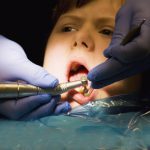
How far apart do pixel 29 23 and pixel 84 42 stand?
0.51 meters

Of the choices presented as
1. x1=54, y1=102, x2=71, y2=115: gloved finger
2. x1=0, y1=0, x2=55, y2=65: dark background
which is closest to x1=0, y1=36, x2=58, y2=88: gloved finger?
x1=54, y1=102, x2=71, y2=115: gloved finger

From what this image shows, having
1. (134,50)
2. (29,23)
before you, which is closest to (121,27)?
(134,50)

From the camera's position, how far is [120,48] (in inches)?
42.2

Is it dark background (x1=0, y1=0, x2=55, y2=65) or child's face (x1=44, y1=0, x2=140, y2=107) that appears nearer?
child's face (x1=44, y1=0, x2=140, y2=107)

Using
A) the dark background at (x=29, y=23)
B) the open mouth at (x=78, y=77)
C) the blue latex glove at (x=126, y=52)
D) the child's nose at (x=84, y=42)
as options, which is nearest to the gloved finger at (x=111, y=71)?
the blue latex glove at (x=126, y=52)

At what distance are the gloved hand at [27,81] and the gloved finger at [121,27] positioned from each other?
0.23 metres

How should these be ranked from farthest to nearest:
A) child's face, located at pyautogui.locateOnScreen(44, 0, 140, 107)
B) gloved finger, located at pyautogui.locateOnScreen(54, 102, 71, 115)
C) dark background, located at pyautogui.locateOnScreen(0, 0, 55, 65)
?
dark background, located at pyautogui.locateOnScreen(0, 0, 55, 65), child's face, located at pyautogui.locateOnScreen(44, 0, 140, 107), gloved finger, located at pyautogui.locateOnScreen(54, 102, 71, 115)

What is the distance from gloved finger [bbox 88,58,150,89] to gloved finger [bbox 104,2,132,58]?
5cm

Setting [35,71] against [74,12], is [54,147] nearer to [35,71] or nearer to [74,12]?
[35,71]

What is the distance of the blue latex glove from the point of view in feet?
3.51

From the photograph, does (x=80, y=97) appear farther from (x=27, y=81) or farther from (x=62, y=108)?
(x=27, y=81)

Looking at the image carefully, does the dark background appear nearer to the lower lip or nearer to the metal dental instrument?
the lower lip

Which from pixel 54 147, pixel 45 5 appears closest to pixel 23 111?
pixel 54 147

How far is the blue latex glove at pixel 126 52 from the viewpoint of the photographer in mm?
1068
